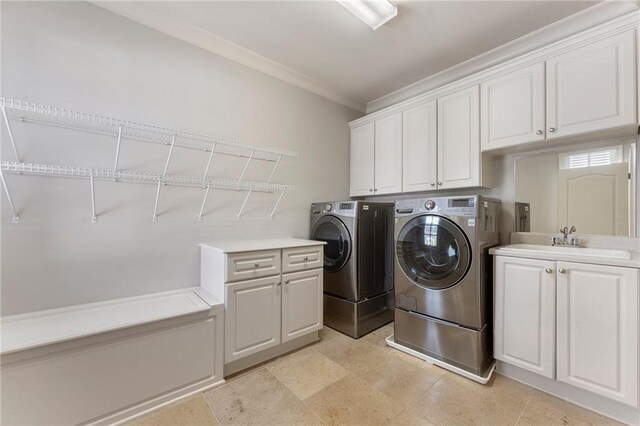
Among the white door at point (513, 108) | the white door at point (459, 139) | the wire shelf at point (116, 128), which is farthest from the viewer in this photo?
the white door at point (459, 139)

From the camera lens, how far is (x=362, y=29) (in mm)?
2066

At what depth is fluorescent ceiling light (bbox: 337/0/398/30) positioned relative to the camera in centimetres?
173

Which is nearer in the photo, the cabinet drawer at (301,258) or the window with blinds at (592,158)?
the window with blinds at (592,158)

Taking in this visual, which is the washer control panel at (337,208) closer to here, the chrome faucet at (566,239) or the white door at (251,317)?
the white door at (251,317)

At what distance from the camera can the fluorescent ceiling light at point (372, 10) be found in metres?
1.73

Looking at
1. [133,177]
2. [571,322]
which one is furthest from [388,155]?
[133,177]

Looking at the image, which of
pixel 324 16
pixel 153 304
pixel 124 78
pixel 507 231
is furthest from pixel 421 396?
pixel 124 78

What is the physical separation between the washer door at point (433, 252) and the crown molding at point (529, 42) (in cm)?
161

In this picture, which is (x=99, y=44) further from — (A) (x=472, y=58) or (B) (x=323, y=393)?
(A) (x=472, y=58)

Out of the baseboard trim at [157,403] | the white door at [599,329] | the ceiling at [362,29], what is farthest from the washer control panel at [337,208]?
the baseboard trim at [157,403]

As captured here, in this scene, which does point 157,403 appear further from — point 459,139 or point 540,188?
point 540,188

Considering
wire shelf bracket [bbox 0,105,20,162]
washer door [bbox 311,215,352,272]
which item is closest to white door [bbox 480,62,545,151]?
washer door [bbox 311,215,352,272]

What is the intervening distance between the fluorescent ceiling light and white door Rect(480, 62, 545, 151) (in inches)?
41.4

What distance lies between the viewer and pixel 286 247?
2.12 m
